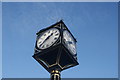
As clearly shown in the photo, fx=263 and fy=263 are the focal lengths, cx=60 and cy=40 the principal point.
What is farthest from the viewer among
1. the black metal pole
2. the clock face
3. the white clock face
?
the white clock face

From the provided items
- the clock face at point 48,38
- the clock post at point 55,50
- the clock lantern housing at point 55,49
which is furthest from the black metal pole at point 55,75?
the clock face at point 48,38

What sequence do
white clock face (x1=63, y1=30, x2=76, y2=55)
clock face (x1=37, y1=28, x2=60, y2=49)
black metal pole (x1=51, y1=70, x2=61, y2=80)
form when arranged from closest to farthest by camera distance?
black metal pole (x1=51, y1=70, x2=61, y2=80) → clock face (x1=37, y1=28, x2=60, y2=49) → white clock face (x1=63, y1=30, x2=76, y2=55)

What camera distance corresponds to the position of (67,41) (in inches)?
385

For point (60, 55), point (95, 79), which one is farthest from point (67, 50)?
point (95, 79)

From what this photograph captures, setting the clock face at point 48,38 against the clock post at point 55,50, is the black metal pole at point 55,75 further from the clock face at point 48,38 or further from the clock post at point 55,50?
the clock face at point 48,38

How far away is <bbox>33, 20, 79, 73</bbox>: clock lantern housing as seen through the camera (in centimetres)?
923

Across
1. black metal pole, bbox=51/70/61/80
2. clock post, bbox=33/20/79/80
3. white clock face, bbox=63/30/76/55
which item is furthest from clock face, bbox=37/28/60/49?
black metal pole, bbox=51/70/61/80

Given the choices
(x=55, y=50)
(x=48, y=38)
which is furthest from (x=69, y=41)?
(x=55, y=50)

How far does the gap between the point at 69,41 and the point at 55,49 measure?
3.48 ft

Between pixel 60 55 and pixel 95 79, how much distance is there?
83.6ft

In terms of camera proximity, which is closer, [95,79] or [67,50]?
[67,50]

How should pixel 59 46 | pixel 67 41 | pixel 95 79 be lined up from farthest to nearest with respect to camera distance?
pixel 95 79, pixel 67 41, pixel 59 46

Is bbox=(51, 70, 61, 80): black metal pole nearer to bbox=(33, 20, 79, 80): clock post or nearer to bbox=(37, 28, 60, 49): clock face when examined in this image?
bbox=(33, 20, 79, 80): clock post

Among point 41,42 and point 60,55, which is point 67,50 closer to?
point 60,55
